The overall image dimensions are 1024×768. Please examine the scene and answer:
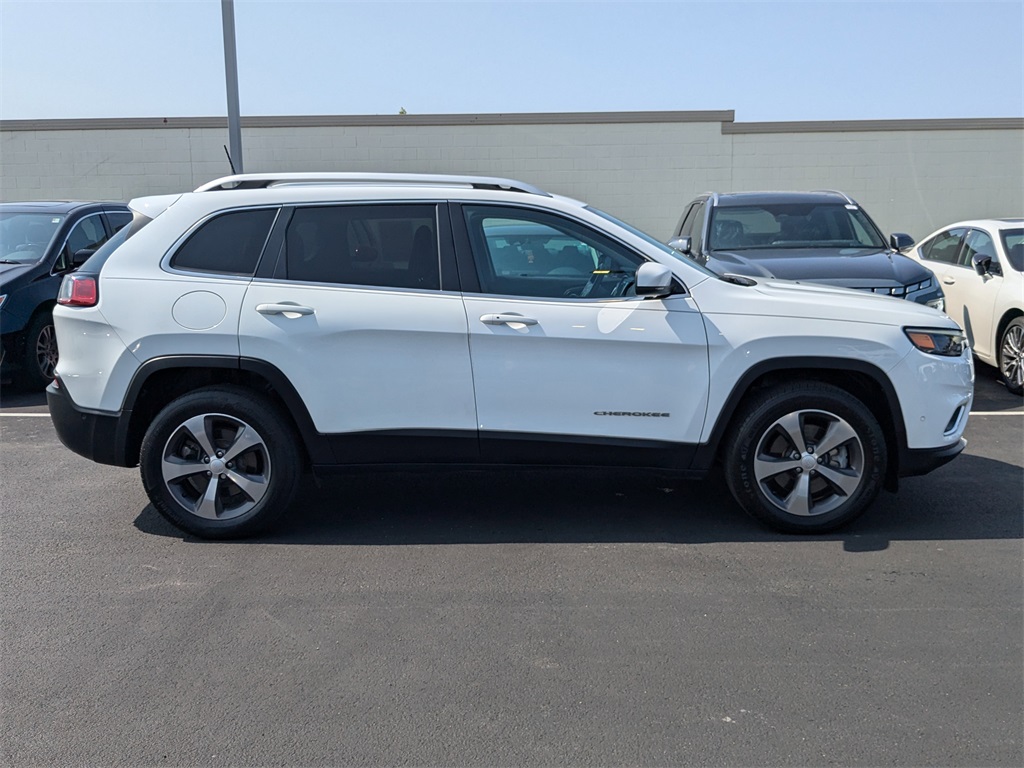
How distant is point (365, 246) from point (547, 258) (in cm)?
96

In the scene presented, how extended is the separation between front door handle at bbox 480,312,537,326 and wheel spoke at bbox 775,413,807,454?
1376 mm

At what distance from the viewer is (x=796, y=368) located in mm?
4973

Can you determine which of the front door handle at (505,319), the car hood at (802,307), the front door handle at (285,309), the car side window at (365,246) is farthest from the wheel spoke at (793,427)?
the front door handle at (285,309)

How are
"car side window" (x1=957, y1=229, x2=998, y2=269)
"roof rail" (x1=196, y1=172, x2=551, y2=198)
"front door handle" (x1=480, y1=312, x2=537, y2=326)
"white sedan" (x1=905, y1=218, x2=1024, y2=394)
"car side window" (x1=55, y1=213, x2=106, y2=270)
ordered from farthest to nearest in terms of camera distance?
"car side window" (x1=55, y1=213, x2=106, y2=270)
"car side window" (x1=957, y1=229, x2=998, y2=269)
"white sedan" (x1=905, y1=218, x2=1024, y2=394)
"roof rail" (x1=196, y1=172, x2=551, y2=198)
"front door handle" (x1=480, y1=312, x2=537, y2=326)

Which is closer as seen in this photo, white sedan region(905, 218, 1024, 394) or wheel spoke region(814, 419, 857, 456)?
wheel spoke region(814, 419, 857, 456)

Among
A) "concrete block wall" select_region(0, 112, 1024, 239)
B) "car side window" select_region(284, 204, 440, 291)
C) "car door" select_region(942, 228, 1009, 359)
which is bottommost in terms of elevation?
"car door" select_region(942, 228, 1009, 359)

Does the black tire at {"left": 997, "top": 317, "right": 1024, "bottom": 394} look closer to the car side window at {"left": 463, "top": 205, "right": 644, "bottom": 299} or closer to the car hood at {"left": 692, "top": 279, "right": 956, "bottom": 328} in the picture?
the car hood at {"left": 692, "top": 279, "right": 956, "bottom": 328}

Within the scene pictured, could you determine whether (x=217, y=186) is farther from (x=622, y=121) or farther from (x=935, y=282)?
(x=622, y=121)

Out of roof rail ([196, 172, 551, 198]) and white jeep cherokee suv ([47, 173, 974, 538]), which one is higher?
roof rail ([196, 172, 551, 198])

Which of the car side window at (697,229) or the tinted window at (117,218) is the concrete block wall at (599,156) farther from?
the car side window at (697,229)

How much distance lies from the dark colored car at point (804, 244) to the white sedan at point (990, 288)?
35.8 inches

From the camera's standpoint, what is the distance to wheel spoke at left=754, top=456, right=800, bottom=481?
16.1 ft

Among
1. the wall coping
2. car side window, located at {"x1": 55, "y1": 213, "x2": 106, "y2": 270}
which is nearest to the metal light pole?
car side window, located at {"x1": 55, "y1": 213, "x2": 106, "y2": 270}

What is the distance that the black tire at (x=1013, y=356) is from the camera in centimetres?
827
